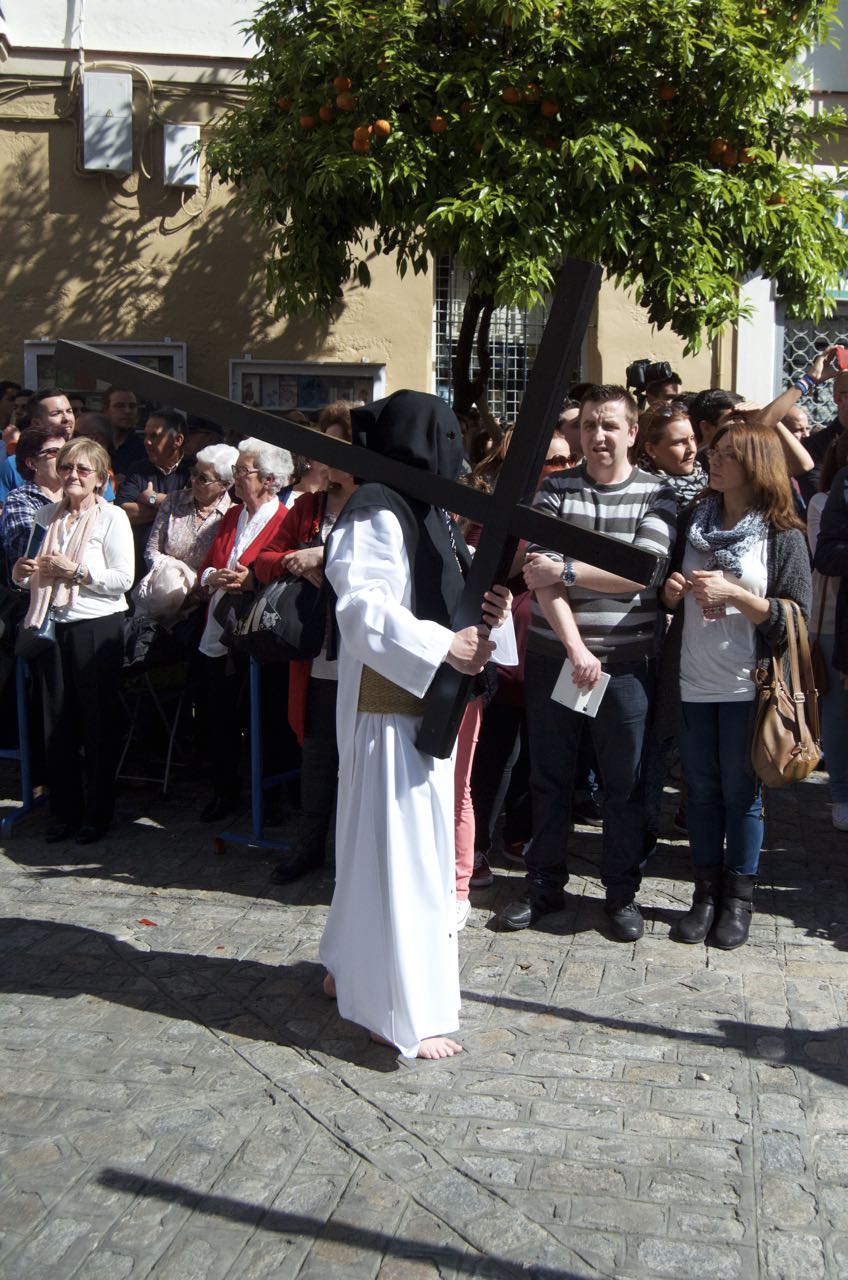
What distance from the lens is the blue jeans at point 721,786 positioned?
212 inches

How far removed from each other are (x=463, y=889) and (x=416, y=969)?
135 cm

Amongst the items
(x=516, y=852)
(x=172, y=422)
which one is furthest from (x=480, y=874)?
(x=172, y=422)

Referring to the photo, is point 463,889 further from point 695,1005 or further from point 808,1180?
point 808,1180

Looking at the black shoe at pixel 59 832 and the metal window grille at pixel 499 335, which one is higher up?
the metal window grille at pixel 499 335

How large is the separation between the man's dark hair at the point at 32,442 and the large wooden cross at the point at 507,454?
3402mm

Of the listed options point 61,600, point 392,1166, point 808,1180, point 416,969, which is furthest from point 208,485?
point 808,1180

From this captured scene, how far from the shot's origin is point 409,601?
444cm

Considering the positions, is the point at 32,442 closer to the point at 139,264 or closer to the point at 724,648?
the point at 724,648

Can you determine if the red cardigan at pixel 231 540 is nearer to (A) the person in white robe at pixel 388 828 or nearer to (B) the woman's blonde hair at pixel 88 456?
(B) the woman's blonde hair at pixel 88 456

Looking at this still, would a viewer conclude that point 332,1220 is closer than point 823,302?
Yes

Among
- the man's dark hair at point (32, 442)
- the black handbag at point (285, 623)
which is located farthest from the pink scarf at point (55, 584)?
the black handbag at point (285, 623)

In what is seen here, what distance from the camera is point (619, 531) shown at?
5.34 metres

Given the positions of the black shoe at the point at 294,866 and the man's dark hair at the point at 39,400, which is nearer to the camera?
the black shoe at the point at 294,866

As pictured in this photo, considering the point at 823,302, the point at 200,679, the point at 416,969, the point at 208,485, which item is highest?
the point at 823,302
